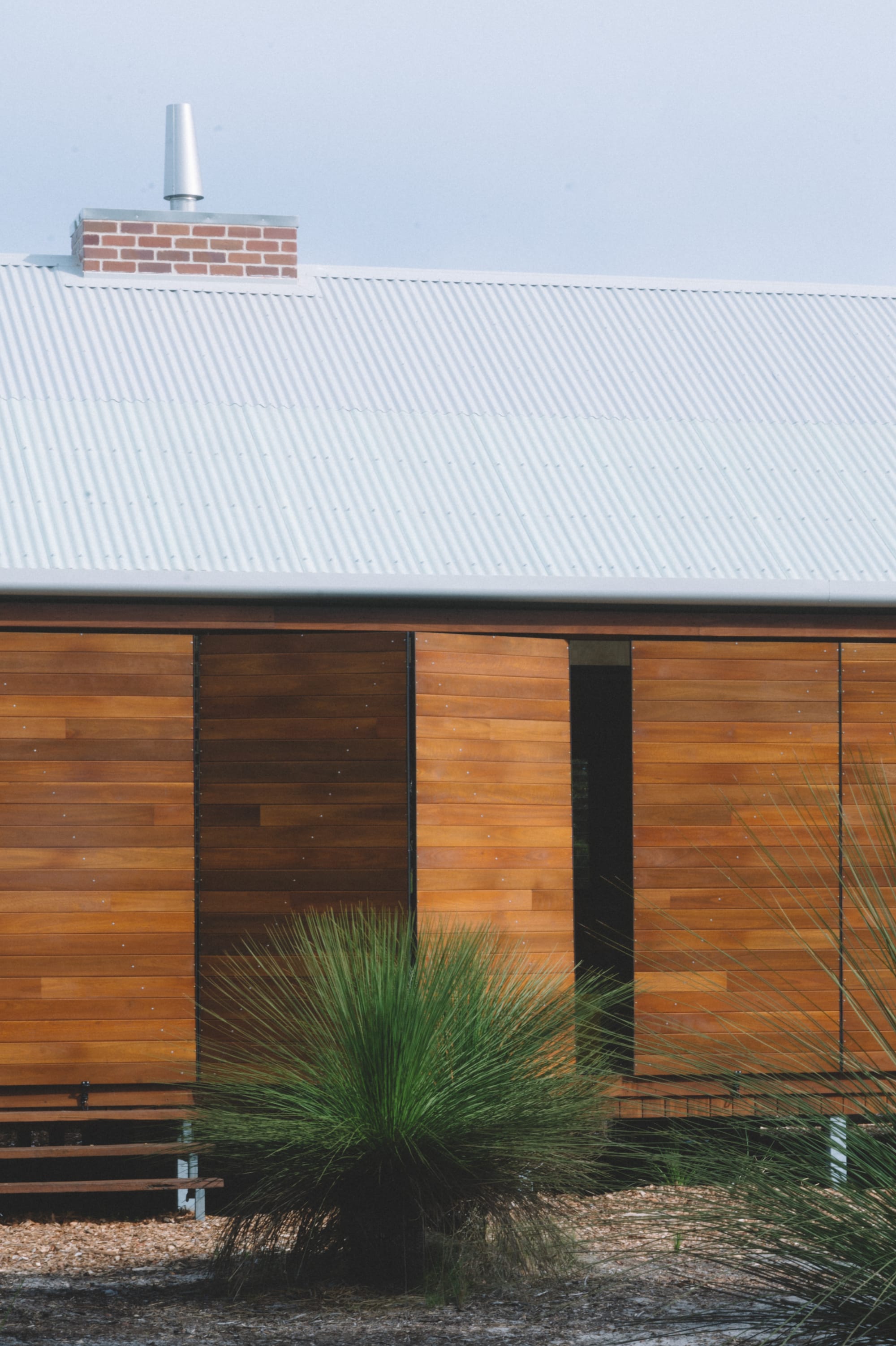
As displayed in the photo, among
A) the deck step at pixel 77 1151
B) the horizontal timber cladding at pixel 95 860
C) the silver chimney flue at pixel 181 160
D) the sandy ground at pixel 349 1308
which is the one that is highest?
the silver chimney flue at pixel 181 160

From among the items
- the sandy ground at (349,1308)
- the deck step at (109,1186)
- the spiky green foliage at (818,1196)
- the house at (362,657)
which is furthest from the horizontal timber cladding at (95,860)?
the spiky green foliage at (818,1196)

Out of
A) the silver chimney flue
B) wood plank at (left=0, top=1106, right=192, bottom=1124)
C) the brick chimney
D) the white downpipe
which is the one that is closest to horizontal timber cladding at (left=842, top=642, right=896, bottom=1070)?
wood plank at (left=0, top=1106, right=192, bottom=1124)

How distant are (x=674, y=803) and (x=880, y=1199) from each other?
4.47 m

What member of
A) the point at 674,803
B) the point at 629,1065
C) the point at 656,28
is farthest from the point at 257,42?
the point at 629,1065

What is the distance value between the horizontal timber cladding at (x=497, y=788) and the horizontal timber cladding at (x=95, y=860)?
46.1 inches

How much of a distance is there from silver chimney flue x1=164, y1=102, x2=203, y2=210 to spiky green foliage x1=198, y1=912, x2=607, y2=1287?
7.81 metres

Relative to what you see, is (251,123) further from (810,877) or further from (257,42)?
(810,877)

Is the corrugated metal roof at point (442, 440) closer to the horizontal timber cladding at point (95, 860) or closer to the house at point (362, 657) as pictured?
the house at point (362, 657)

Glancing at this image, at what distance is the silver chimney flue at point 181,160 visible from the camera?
12.4 m

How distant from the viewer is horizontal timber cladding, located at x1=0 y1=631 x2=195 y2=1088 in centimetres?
775

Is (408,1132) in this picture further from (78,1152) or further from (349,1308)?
(78,1152)

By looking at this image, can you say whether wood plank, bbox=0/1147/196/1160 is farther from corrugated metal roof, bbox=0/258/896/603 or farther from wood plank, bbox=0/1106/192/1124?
corrugated metal roof, bbox=0/258/896/603

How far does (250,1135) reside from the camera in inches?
230

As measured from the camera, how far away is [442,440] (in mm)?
9383
